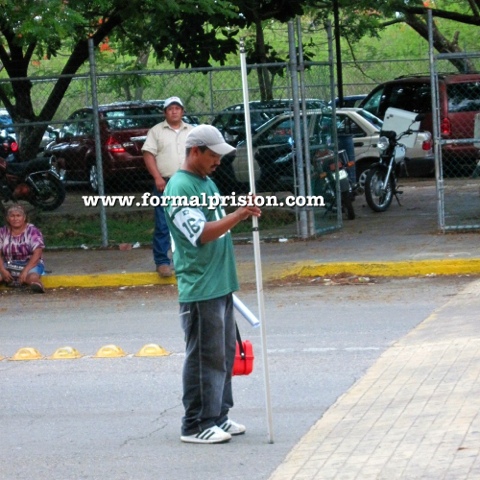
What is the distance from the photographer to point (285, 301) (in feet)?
37.0

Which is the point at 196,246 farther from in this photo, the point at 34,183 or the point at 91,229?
the point at 34,183

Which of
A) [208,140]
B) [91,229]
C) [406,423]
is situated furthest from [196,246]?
[91,229]

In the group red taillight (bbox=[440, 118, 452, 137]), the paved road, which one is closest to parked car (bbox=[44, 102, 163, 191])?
the paved road

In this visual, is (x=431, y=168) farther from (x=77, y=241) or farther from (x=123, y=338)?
(x=123, y=338)

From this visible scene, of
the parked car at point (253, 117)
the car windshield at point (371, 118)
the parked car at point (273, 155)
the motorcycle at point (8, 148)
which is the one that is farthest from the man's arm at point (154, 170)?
the car windshield at point (371, 118)

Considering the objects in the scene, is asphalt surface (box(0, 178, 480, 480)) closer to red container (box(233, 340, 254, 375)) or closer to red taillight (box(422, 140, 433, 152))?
red container (box(233, 340, 254, 375))

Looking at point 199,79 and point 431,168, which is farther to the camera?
point 431,168

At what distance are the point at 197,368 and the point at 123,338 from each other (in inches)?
145

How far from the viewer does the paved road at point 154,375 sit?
609cm

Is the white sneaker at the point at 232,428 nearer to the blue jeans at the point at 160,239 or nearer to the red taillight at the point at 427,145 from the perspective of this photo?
the blue jeans at the point at 160,239

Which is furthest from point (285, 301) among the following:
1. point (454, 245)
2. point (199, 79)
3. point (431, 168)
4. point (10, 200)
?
point (431, 168)

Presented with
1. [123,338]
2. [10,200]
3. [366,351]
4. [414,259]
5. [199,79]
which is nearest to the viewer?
[366,351]

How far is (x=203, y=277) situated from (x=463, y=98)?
1658 cm

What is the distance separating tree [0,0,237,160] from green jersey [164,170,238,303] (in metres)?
6.99
